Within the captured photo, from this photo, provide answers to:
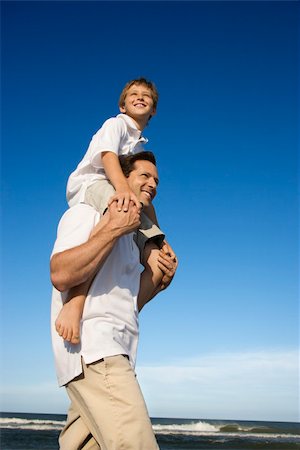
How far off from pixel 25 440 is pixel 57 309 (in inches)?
933

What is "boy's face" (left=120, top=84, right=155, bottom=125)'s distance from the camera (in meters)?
4.06

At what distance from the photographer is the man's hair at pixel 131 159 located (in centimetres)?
327

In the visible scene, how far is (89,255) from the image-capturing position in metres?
2.59

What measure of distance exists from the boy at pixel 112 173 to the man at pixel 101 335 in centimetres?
6

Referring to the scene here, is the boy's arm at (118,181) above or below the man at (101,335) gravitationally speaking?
above

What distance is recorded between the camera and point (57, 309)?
110 inches

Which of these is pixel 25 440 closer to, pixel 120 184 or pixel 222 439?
pixel 222 439

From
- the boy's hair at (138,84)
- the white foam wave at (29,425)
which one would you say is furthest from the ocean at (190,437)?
the boy's hair at (138,84)

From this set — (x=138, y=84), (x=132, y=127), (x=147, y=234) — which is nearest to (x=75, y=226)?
(x=147, y=234)

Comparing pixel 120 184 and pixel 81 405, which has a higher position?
pixel 120 184

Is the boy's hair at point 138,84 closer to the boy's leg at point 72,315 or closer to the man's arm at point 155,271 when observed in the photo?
the man's arm at point 155,271

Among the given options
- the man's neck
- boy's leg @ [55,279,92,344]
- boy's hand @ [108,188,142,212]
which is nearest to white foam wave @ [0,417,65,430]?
the man's neck

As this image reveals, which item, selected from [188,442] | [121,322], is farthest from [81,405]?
[188,442]

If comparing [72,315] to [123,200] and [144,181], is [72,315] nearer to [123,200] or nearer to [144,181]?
[123,200]
